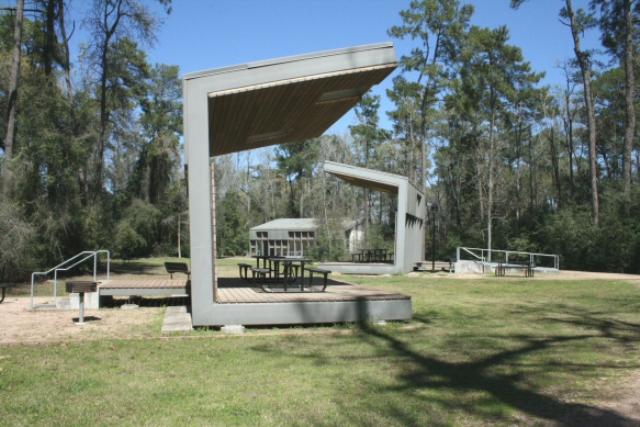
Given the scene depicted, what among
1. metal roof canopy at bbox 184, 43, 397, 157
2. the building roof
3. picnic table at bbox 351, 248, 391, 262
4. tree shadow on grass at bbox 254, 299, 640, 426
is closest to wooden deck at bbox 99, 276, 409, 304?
tree shadow on grass at bbox 254, 299, 640, 426

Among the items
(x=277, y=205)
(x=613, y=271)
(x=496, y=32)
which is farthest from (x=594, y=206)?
(x=277, y=205)

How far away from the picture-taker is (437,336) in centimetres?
748

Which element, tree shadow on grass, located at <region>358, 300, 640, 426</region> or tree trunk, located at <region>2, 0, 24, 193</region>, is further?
tree trunk, located at <region>2, 0, 24, 193</region>

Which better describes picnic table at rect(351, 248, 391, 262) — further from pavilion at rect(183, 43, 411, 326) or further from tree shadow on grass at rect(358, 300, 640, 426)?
tree shadow on grass at rect(358, 300, 640, 426)

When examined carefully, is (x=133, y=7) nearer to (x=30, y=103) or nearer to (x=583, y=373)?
(x=30, y=103)

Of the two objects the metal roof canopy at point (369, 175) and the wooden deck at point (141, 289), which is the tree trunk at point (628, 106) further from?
the wooden deck at point (141, 289)

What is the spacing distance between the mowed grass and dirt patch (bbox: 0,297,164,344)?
2.18ft

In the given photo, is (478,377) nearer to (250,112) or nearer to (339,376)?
(339,376)

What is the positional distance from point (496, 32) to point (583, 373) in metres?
30.9

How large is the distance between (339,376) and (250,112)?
5742 mm

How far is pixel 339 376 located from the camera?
5.31 metres

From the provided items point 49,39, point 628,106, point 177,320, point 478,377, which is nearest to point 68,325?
point 177,320

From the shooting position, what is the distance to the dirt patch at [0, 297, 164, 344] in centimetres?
742

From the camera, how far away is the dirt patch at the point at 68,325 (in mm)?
7422
